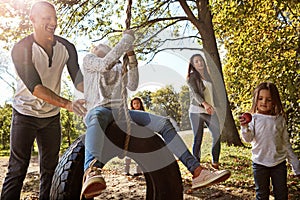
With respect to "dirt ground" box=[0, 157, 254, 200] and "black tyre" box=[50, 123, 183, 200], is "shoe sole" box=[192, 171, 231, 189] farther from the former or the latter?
"dirt ground" box=[0, 157, 254, 200]

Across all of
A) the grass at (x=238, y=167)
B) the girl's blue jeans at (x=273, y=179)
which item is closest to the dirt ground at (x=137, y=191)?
the grass at (x=238, y=167)

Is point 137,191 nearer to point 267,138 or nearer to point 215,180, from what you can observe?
point 267,138

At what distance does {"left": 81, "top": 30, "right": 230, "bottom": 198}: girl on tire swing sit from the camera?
1956mm

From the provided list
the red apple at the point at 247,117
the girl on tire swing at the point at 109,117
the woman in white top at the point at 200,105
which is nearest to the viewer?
the girl on tire swing at the point at 109,117

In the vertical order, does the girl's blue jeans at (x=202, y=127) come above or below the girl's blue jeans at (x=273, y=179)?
above

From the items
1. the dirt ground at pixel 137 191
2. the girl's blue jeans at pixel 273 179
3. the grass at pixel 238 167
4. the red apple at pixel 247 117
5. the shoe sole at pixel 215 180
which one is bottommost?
the dirt ground at pixel 137 191

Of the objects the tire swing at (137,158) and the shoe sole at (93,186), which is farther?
the tire swing at (137,158)

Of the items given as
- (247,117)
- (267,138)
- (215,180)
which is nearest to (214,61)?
(267,138)

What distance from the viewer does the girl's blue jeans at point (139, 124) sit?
201cm

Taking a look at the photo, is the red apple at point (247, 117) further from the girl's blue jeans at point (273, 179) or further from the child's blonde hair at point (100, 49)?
the child's blonde hair at point (100, 49)

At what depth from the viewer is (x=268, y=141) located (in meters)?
2.72

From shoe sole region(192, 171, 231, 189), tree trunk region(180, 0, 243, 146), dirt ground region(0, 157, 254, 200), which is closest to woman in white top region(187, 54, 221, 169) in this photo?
dirt ground region(0, 157, 254, 200)

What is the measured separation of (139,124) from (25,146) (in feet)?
2.64

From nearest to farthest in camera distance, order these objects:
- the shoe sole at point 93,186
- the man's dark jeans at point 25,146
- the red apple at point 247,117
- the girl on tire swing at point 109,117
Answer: the shoe sole at point 93,186 < the girl on tire swing at point 109,117 < the man's dark jeans at point 25,146 < the red apple at point 247,117
